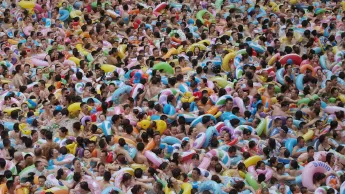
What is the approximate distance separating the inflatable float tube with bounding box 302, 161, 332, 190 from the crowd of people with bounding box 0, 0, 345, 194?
2cm

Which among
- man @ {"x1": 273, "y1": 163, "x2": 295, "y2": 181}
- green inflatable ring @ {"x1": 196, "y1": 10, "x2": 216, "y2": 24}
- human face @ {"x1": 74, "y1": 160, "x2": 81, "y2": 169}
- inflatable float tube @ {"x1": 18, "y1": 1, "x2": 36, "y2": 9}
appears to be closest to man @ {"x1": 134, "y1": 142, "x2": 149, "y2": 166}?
human face @ {"x1": 74, "y1": 160, "x2": 81, "y2": 169}

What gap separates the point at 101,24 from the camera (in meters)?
14.5

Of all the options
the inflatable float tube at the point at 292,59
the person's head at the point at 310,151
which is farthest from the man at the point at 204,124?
the inflatable float tube at the point at 292,59

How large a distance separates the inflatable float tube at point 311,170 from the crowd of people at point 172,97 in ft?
0.06

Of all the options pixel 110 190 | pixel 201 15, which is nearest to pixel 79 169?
pixel 110 190

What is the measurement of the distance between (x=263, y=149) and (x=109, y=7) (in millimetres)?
6640

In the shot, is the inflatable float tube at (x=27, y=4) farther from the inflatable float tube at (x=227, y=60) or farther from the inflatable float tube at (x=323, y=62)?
the inflatable float tube at (x=323, y=62)

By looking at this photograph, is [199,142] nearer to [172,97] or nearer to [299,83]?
[172,97]

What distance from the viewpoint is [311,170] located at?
9.98 meters

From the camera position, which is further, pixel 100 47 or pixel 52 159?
pixel 100 47

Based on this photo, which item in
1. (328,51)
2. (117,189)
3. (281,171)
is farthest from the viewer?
(328,51)

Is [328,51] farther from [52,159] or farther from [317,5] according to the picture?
[52,159]

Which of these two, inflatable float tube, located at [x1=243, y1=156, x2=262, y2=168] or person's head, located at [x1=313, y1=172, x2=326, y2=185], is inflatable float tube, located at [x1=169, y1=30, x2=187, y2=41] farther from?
person's head, located at [x1=313, y1=172, x2=326, y2=185]

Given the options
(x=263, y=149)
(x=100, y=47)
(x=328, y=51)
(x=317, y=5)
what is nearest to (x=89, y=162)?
(x=263, y=149)
